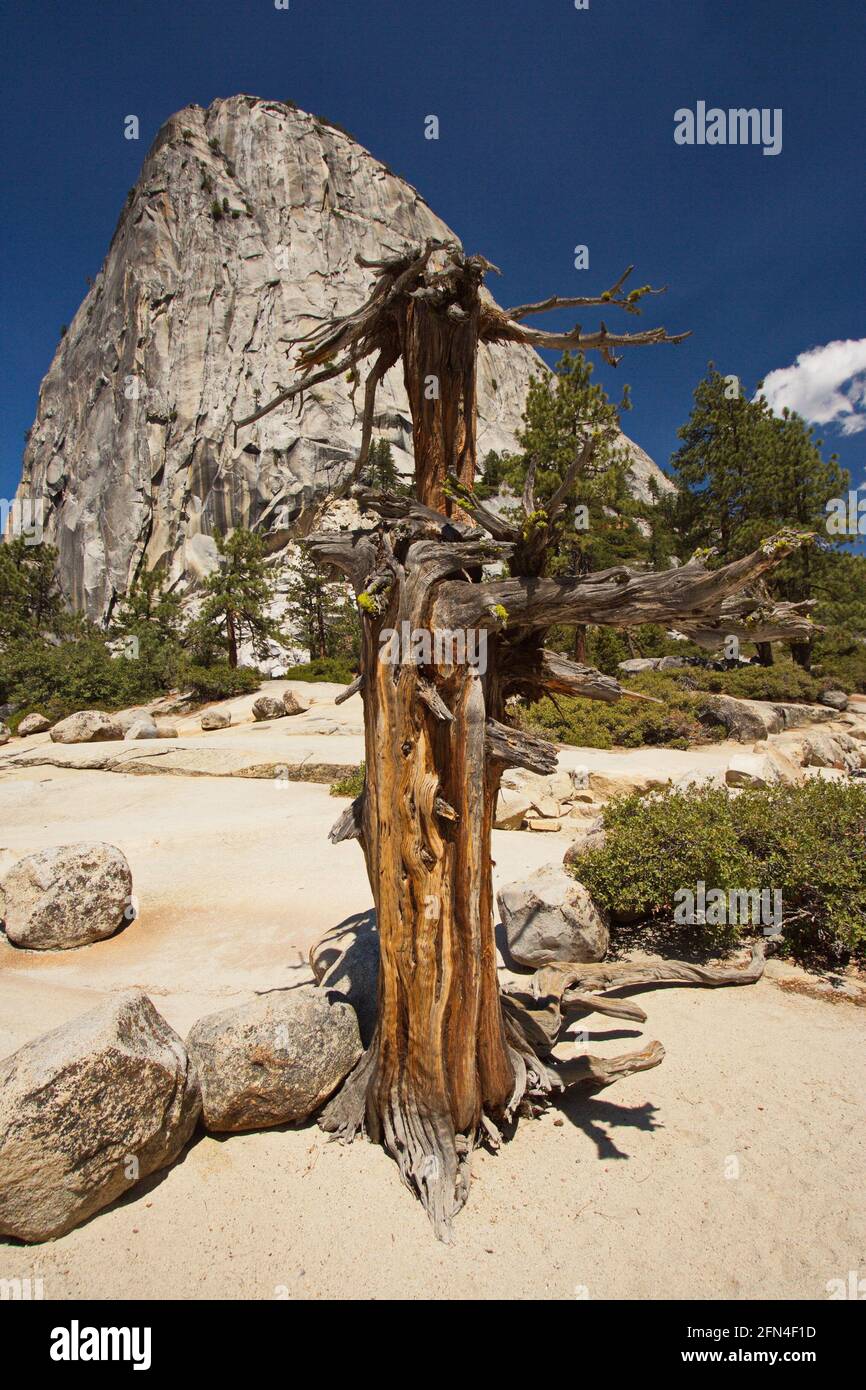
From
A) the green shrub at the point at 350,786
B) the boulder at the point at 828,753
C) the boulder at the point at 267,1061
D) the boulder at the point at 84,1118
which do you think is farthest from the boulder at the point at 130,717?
the boulder at the point at 828,753

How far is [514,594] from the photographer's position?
135 inches

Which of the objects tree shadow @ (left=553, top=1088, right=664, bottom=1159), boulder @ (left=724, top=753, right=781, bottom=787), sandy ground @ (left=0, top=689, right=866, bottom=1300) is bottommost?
tree shadow @ (left=553, top=1088, right=664, bottom=1159)

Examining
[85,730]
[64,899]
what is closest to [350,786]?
[64,899]

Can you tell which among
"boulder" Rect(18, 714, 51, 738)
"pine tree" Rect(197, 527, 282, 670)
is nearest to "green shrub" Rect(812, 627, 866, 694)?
"pine tree" Rect(197, 527, 282, 670)

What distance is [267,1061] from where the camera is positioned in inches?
157

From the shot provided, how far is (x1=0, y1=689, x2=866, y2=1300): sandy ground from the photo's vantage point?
9.91 feet

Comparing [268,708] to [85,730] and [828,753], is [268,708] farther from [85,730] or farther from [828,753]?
[828,753]

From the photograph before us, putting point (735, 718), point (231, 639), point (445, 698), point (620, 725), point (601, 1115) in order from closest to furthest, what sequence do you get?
point (445, 698) → point (601, 1115) → point (620, 725) → point (735, 718) → point (231, 639)

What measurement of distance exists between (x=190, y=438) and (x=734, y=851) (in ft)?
198

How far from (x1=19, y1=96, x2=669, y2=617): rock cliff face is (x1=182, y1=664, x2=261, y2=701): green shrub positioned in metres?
29.1

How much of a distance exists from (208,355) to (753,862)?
64.6 metres

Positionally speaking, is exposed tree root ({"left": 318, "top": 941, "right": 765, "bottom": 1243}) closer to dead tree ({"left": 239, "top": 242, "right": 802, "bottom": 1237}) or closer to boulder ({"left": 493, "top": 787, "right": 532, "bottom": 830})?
dead tree ({"left": 239, "top": 242, "right": 802, "bottom": 1237})
